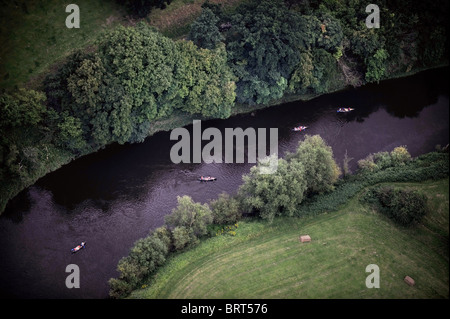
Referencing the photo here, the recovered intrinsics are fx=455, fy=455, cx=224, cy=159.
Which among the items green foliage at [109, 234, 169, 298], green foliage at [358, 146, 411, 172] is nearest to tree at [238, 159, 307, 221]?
green foliage at [358, 146, 411, 172]

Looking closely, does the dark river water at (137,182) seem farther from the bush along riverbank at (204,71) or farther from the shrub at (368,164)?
the shrub at (368,164)

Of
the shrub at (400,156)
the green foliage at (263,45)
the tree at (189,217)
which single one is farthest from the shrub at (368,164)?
the tree at (189,217)

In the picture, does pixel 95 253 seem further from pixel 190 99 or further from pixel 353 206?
pixel 353 206

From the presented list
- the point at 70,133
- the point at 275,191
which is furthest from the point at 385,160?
the point at 70,133

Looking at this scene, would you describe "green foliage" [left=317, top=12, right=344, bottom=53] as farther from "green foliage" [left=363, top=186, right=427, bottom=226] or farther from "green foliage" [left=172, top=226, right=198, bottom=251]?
"green foliage" [left=172, top=226, right=198, bottom=251]

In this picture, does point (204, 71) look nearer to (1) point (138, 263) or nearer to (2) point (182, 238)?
(2) point (182, 238)
